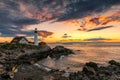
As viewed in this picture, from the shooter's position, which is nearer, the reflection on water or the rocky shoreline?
the rocky shoreline

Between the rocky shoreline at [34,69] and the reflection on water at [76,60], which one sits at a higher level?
the rocky shoreline at [34,69]

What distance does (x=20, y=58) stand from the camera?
51.9 m

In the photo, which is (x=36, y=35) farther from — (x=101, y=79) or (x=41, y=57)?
(x=101, y=79)

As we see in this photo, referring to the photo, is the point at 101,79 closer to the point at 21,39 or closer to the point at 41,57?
the point at 41,57

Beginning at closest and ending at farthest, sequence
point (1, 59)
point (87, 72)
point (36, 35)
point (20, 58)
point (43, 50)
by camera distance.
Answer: point (87, 72)
point (1, 59)
point (20, 58)
point (43, 50)
point (36, 35)

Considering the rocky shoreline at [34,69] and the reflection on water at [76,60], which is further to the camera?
the reflection on water at [76,60]

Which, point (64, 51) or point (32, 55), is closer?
point (32, 55)

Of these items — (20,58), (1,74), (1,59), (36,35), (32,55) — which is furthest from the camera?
(36,35)

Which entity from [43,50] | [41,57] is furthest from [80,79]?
[43,50]

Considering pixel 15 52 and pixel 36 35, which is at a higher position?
pixel 36 35

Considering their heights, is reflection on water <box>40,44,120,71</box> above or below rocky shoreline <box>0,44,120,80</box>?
below

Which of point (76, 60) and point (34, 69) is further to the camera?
point (76, 60)

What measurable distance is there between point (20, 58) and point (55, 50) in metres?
35.3

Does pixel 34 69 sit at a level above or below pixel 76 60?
above
